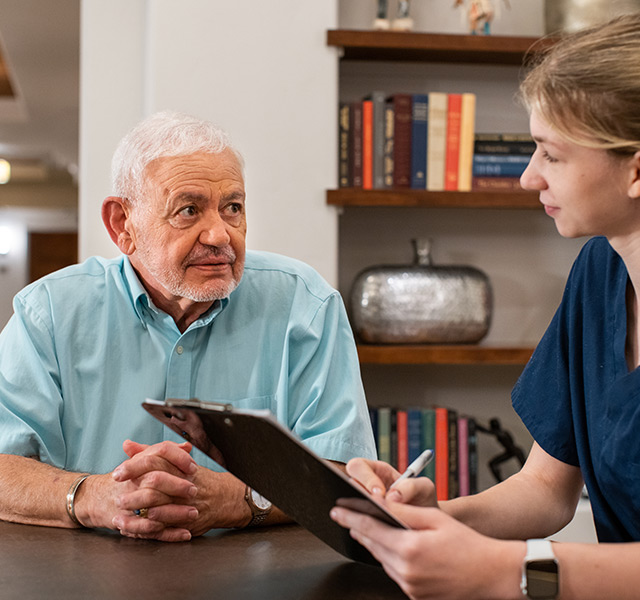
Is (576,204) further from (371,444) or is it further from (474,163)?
(474,163)

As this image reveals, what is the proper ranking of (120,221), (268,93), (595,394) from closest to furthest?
(595,394), (120,221), (268,93)

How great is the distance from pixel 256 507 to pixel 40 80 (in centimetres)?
525

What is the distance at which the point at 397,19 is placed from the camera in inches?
97.3

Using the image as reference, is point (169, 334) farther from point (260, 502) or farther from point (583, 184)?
point (583, 184)

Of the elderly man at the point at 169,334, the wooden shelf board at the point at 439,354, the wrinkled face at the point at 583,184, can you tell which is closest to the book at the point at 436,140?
the wooden shelf board at the point at 439,354

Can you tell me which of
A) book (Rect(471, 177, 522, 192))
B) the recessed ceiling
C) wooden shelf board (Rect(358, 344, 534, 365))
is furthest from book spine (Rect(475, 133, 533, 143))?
the recessed ceiling

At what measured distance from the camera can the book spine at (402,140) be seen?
237cm

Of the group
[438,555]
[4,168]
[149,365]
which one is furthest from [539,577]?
[4,168]

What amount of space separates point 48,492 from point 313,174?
1.37m

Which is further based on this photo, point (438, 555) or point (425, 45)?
point (425, 45)

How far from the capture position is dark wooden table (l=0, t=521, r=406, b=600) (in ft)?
2.85

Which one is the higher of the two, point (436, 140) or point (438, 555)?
point (436, 140)

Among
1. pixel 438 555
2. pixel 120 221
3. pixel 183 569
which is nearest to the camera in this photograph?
pixel 438 555

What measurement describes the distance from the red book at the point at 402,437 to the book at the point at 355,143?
2.20ft
